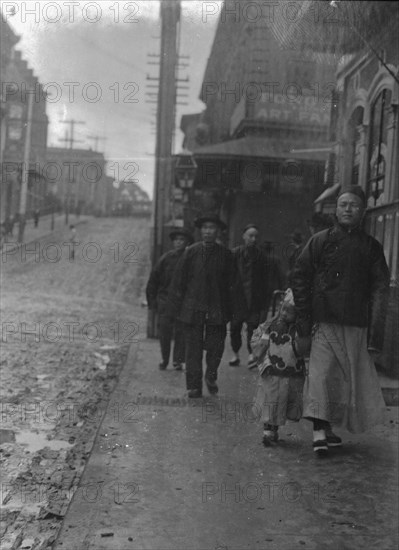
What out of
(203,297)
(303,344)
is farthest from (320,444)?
(203,297)

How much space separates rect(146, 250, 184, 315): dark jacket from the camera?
8.38m

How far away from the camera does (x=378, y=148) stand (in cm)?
890

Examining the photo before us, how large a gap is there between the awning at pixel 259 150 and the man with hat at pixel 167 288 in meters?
8.68

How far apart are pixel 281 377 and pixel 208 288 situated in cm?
177

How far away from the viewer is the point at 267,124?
73.6 ft

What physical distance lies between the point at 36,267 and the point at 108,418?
2029cm

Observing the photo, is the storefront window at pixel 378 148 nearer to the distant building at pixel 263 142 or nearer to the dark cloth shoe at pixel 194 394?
the dark cloth shoe at pixel 194 394

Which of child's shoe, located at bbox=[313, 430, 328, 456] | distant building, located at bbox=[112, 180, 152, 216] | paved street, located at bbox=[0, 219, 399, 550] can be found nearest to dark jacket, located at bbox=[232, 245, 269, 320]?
paved street, located at bbox=[0, 219, 399, 550]

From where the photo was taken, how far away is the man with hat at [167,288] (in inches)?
330

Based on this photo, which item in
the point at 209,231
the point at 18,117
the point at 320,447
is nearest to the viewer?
the point at 320,447

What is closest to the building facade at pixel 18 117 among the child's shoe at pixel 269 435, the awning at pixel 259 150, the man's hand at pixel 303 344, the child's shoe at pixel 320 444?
the man's hand at pixel 303 344

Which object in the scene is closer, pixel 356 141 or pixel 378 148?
pixel 378 148

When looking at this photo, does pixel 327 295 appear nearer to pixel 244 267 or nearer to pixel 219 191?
pixel 244 267

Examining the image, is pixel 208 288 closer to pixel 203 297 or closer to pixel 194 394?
pixel 203 297
